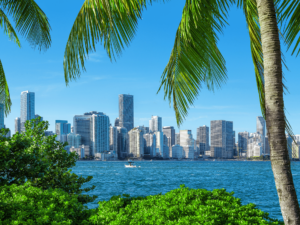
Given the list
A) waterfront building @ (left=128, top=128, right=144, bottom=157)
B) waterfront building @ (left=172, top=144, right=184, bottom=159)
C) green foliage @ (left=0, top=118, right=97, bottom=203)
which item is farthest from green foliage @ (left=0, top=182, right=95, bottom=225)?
waterfront building @ (left=172, top=144, right=184, bottom=159)

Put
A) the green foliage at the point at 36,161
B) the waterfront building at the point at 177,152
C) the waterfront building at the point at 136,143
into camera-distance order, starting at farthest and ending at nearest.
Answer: the waterfront building at the point at 177,152, the waterfront building at the point at 136,143, the green foliage at the point at 36,161

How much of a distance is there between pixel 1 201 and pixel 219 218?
373 centimetres

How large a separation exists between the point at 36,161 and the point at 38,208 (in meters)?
2.55

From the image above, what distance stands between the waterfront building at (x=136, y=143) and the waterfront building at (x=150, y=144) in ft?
10.3

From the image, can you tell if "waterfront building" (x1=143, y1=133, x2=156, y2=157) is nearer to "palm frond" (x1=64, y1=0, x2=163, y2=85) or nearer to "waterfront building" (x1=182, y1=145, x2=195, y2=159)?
"waterfront building" (x1=182, y1=145, x2=195, y2=159)

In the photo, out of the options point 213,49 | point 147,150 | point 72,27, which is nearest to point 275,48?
point 213,49

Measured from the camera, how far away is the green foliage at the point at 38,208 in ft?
16.5

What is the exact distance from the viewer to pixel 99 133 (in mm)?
149000

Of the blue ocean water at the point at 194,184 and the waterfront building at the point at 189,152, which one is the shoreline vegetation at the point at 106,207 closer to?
the blue ocean water at the point at 194,184

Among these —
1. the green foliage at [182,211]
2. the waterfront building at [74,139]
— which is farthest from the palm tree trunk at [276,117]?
the waterfront building at [74,139]

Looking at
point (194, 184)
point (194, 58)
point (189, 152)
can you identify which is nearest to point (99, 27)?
point (194, 58)

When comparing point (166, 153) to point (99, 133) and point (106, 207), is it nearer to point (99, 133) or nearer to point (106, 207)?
point (99, 133)

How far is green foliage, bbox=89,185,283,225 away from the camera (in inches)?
196

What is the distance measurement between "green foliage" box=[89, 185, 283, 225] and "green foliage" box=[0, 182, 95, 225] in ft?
1.27
